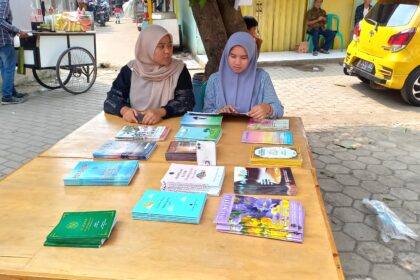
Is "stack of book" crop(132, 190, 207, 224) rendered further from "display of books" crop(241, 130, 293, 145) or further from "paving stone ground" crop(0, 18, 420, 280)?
"paving stone ground" crop(0, 18, 420, 280)

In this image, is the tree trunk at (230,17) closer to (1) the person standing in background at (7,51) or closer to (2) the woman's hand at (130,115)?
(2) the woman's hand at (130,115)

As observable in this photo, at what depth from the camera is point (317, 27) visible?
9.01 metres

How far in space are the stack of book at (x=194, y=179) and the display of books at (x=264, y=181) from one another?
0.08 metres

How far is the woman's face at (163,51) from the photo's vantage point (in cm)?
278

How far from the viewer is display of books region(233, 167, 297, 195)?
1.63 metres

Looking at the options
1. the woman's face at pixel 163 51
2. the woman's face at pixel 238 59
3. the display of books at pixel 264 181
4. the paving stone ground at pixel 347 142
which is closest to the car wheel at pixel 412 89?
the paving stone ground at pixel 347 142

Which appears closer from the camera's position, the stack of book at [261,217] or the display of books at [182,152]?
the stack of book at [261,217]

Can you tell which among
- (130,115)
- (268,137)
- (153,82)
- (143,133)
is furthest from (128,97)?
(268,137)

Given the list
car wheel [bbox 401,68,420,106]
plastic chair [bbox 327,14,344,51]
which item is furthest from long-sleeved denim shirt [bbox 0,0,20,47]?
plastic chair [bbox 327,14,344,51]

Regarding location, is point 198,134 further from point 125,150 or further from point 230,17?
point 230,17

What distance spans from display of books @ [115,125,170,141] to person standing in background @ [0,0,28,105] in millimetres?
4052

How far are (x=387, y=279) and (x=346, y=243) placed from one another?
38 centimetres

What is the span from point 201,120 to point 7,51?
14.4 feet

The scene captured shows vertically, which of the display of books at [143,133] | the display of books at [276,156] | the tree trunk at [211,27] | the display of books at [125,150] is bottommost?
the display of books at [125,150]
